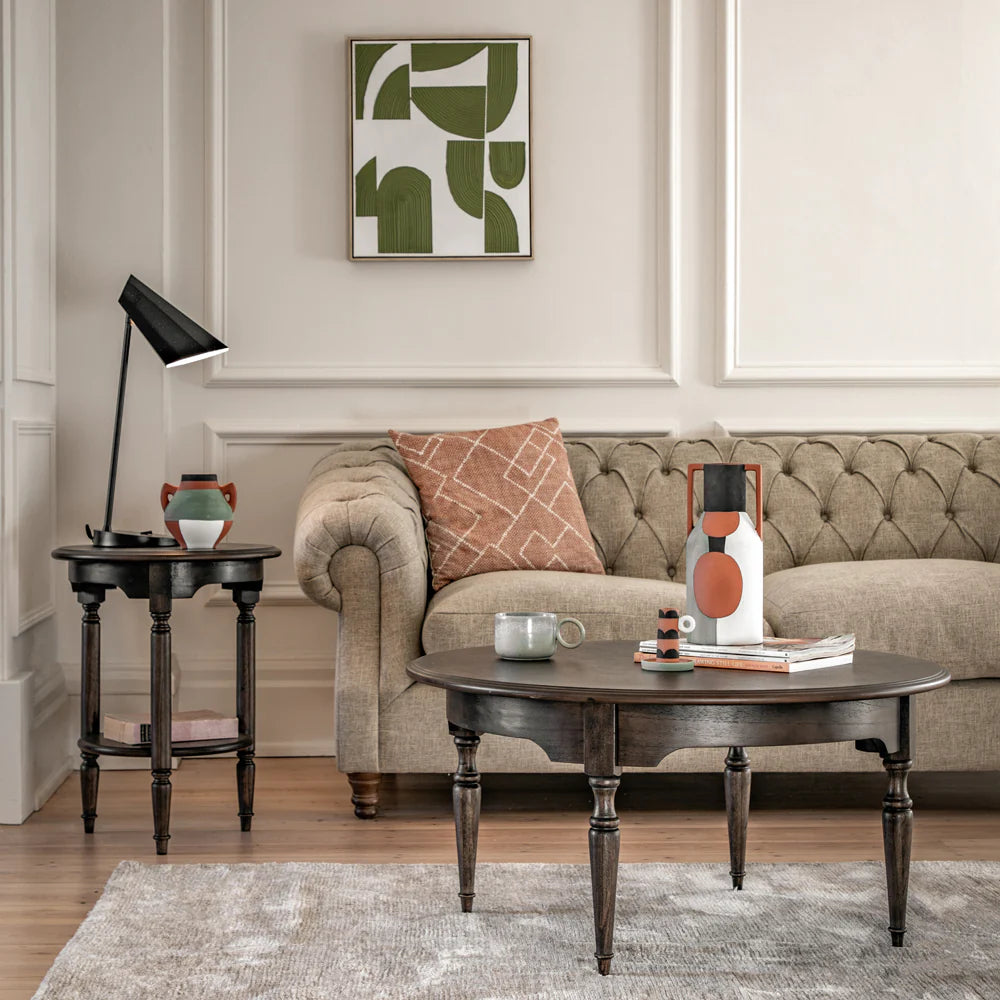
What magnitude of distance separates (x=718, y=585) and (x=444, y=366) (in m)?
1.78

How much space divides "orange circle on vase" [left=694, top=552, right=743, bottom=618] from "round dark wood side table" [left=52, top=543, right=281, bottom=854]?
45.3 inches

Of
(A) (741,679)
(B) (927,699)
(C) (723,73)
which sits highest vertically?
(C) (723,73)

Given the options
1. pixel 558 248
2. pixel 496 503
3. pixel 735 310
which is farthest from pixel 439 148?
pixel 496 503

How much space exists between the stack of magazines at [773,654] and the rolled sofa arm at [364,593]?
0.88 meters

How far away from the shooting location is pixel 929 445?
3.33 m

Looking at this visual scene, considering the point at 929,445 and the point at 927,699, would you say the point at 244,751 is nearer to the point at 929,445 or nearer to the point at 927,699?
the point at 927,699

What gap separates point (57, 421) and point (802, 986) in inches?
98.9

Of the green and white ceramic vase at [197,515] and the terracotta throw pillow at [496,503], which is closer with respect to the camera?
the green and white ceramic vase at [197,515]

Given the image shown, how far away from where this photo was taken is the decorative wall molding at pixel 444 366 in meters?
3.46

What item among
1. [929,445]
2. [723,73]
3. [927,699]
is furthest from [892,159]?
[927,699]

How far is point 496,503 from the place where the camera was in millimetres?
3045

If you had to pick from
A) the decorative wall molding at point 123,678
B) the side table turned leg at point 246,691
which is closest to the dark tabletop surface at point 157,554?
the side table turned leg at point 246,691

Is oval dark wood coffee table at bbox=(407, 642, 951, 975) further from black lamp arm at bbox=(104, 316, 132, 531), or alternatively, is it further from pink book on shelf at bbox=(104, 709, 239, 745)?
black lamp arm at bbox=(104, 316, 132, 531)

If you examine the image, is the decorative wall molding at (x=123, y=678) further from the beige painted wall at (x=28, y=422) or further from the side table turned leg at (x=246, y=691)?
the side table turned leg at (x=246, y=691)
